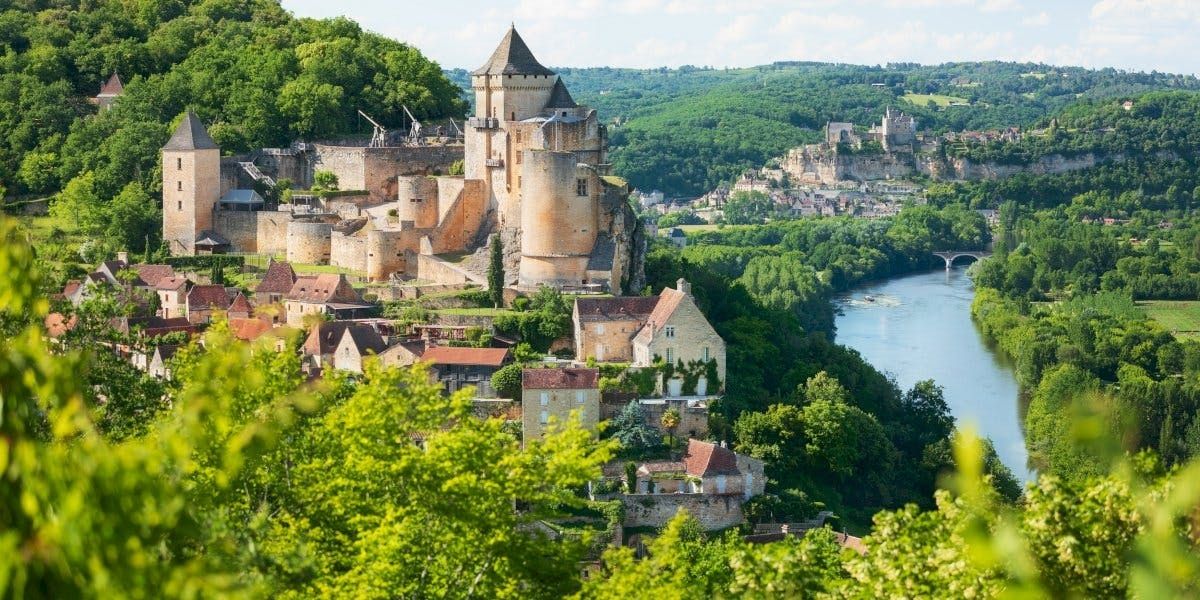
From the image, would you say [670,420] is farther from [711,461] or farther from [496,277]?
[496,277]

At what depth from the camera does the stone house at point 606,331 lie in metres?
36.4

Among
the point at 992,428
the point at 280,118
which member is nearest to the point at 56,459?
the point at 280,118

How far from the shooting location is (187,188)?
4506 cm

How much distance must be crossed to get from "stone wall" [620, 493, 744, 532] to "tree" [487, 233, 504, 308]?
7.37 meters

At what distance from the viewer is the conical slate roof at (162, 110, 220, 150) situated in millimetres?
45100

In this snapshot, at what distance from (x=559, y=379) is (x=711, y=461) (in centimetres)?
330

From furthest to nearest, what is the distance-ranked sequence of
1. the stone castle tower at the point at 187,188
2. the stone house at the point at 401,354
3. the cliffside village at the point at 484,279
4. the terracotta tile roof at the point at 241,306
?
1. the stone castle tower at the point at 187,188
2. the terracotta tile roof at the point at 241,306
3. the stone house at the point at 401,354
4. the cliffside village at the point at 484,279

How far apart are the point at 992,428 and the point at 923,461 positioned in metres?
12.2

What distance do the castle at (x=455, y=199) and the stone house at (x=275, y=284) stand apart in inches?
87.7

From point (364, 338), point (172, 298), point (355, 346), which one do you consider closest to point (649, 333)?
point (364, 338)

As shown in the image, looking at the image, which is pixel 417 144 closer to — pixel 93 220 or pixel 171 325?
pixel 93 220

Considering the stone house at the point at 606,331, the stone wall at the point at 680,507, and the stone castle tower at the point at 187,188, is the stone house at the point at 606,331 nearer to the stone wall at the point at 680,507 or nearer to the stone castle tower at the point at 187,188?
the stone wall at the point at 680,507

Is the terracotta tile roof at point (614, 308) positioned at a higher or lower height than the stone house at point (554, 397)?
higher

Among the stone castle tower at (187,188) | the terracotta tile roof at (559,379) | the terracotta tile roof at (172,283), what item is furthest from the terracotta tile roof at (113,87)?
the terracotta tile roof at (559,379)
